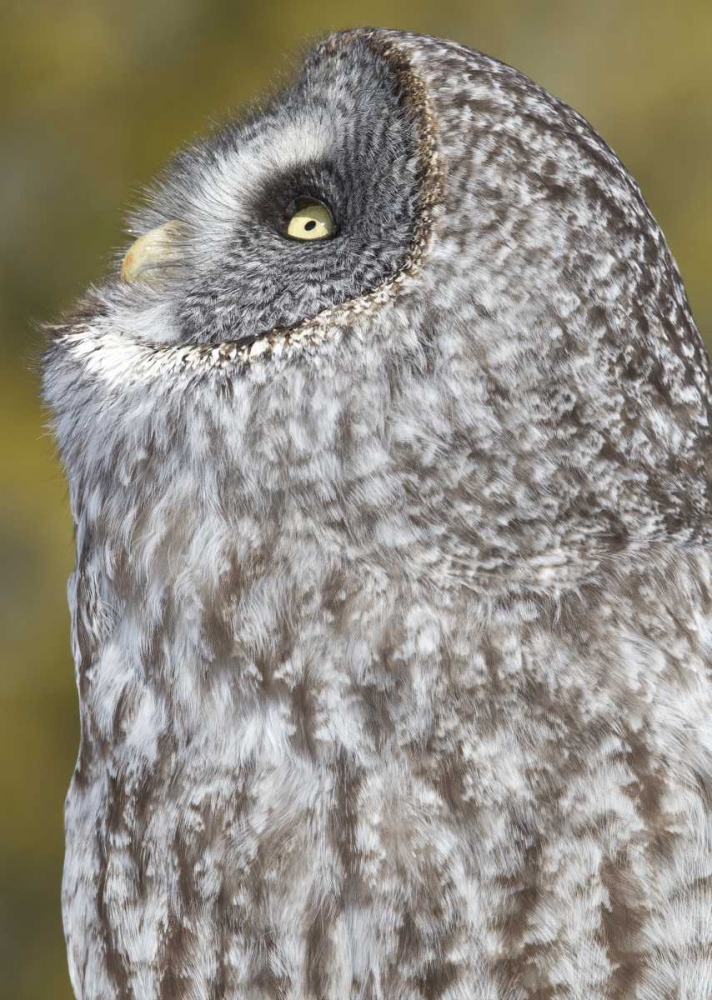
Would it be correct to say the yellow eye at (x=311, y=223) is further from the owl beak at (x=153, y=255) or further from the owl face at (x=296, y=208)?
the owl beak at (x=153, y=255)

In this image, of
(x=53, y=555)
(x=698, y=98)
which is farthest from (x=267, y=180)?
(x=698, y=98)

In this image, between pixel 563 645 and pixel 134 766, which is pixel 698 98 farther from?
pixel 134 766

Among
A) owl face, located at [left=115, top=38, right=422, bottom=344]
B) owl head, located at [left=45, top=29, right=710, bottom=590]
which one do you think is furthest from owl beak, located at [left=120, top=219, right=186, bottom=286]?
owl head, located at [left=45, top=29, right=710, bottom=590]

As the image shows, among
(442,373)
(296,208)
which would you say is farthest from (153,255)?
(442,373)

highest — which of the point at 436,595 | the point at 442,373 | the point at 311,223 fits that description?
the point at 311,223

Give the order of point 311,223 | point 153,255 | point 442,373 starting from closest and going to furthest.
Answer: point 442,373, point 311,223, point 153,255

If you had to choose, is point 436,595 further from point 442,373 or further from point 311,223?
point 311,223
